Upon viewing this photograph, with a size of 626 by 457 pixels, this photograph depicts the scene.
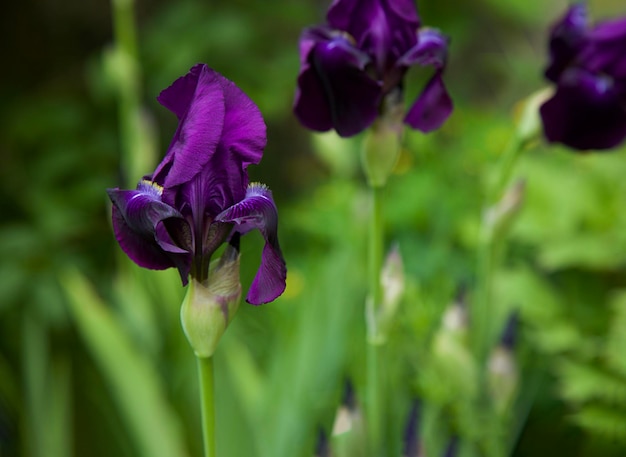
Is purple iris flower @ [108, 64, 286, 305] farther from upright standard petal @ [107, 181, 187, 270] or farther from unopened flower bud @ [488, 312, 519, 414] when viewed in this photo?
unopened flower bud @ [488, 312, 519, 414]

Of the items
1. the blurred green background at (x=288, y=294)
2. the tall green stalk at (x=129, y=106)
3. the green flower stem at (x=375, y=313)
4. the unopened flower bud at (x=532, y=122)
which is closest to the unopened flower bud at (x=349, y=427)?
the green flower stem at (x=375, y=313)

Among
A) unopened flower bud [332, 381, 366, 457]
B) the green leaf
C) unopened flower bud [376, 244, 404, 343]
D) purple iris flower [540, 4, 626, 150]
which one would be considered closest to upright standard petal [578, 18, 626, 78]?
purple iris flower [540, 4, 626, 150]

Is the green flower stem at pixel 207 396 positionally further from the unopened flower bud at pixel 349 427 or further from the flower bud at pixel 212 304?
the unopened flower bud at pixel 349 427

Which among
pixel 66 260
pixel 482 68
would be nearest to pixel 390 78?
pixel 66 260

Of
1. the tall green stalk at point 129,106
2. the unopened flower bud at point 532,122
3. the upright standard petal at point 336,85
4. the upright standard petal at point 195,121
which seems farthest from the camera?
the tall green stalk at point 129,106

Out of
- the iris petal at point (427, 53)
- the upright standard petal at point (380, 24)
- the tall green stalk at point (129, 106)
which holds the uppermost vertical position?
the upright standard petal at point (380, 24)

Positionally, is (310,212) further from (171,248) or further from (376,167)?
(171,248)
